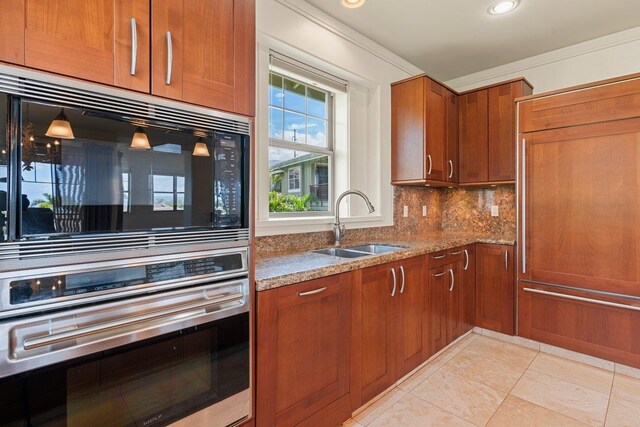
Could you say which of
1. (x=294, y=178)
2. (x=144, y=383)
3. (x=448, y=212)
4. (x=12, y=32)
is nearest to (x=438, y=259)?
(x=294, y=178)

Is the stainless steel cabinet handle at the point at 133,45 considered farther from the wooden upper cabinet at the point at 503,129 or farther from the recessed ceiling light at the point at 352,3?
the wooden upper cabinet at the point at 503,129

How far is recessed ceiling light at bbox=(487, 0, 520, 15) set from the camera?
230cm

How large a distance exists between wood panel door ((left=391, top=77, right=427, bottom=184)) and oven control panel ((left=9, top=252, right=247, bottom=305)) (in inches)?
82.1

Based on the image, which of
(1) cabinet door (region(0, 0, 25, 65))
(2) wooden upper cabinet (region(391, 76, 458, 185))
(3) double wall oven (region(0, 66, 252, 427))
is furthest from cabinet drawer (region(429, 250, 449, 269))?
(1) cabinet door (region(0, 0, 25, 65))

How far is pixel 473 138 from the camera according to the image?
322 cm

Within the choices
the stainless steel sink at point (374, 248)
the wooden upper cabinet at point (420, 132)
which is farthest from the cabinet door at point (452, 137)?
the stainless steel sink at point (374, 248)

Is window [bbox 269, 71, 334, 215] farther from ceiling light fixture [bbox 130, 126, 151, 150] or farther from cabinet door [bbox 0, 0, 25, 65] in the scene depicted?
cabinet door [bbox 0, 0, 25, 65]

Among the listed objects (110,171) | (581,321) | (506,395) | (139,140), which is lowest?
(506,395)

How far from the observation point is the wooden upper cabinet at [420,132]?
2885mm

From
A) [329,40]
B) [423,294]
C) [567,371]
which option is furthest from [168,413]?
[567,371]

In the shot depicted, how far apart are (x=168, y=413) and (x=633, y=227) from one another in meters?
2.98

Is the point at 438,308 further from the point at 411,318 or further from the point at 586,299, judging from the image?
the point at 586,299

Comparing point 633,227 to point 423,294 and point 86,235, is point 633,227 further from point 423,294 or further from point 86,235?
point 86,235

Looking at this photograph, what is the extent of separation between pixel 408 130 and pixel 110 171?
252 cm
